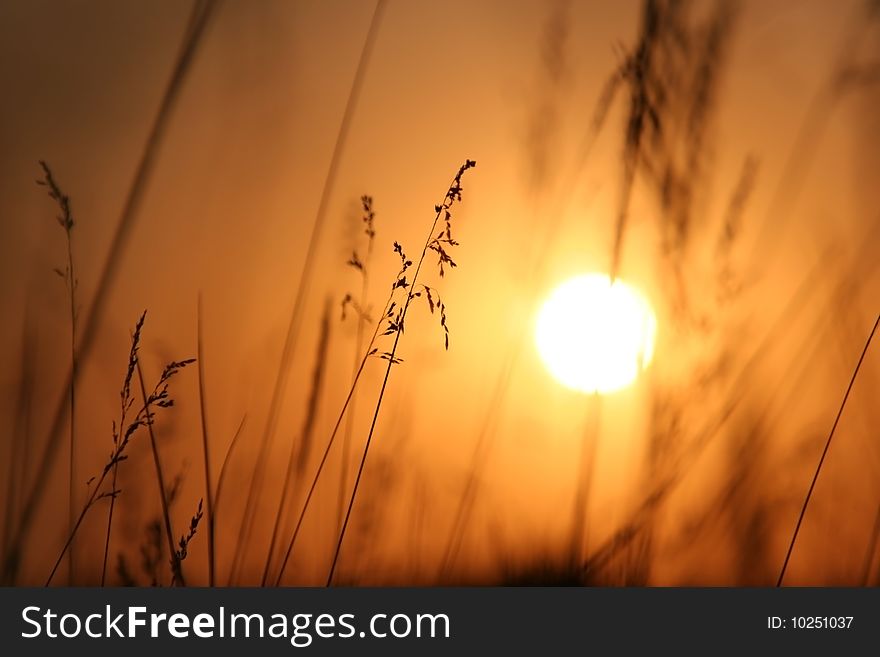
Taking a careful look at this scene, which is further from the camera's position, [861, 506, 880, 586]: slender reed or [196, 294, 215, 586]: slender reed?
[861, 506, 880, 586]: slender reed

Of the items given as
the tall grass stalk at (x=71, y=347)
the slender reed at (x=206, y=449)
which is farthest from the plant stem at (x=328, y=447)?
the tall grass stalk at (x=71, y=347)

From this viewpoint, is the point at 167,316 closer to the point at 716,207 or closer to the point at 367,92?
the point at 367,92

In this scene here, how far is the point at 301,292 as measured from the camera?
1.32 meters

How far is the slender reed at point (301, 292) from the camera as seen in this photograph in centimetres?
126

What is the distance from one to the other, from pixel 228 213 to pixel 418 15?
468 millimetres

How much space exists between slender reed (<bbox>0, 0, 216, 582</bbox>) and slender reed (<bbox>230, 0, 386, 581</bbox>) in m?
0.26

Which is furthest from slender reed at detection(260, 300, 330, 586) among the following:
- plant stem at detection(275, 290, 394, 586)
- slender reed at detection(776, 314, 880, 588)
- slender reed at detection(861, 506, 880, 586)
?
slender reed at detection(861, 506, 880, 586)

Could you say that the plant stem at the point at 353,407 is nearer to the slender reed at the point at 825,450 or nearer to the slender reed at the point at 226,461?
the slender reed at the point at 226,461

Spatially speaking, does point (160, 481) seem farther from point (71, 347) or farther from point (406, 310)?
point (406, 310)

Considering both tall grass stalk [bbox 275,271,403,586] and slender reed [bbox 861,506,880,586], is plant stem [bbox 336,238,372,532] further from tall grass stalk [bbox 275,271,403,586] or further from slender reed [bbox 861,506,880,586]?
slender reed [bbox 861,506,880,586]

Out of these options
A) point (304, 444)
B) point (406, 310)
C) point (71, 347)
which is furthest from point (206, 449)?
point (406, 310)

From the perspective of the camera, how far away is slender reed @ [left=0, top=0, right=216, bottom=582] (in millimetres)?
1217

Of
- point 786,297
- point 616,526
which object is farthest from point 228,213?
point 786,297

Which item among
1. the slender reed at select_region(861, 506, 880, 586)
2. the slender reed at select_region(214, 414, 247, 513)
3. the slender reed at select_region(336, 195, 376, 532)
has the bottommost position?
the slender reed at select_region(861, 506, 880, 586)
